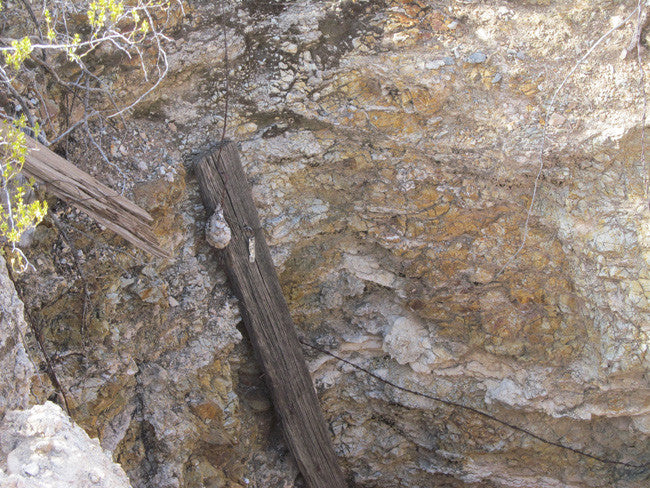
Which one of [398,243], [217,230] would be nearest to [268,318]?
[217,230]

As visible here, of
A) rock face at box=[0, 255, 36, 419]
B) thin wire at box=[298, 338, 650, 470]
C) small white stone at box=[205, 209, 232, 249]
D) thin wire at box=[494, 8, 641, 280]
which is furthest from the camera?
thin wire at box=[298, 338, 650, 470]

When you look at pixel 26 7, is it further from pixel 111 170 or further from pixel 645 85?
pixel 645 85

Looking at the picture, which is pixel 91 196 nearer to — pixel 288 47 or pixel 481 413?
pixel 288 47

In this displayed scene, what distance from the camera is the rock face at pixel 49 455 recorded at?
1395 millimetres

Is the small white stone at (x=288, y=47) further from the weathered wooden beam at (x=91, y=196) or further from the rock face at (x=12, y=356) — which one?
the rock face at (x=12, y=356)

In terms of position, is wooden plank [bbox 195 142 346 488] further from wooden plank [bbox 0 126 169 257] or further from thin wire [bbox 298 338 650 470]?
wooden plank [bbox 0 126 169 257]

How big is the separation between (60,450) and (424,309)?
2313mm

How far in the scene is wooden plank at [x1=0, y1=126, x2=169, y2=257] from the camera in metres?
2.23

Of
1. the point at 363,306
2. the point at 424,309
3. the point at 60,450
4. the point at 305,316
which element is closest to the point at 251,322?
the point at 305,316

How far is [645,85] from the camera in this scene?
274 cm

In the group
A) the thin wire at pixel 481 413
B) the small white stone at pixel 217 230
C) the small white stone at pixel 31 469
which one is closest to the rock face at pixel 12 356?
the small white stone at pixel 31 469

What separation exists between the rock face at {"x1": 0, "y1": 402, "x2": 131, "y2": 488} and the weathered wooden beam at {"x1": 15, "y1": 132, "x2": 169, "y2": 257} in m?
1.00

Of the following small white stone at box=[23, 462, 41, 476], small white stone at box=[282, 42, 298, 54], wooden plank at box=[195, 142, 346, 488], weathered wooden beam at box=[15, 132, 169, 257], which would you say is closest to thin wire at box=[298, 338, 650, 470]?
wooden plank at box=[195, 142, 346, 488]

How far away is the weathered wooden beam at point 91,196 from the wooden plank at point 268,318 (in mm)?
492
